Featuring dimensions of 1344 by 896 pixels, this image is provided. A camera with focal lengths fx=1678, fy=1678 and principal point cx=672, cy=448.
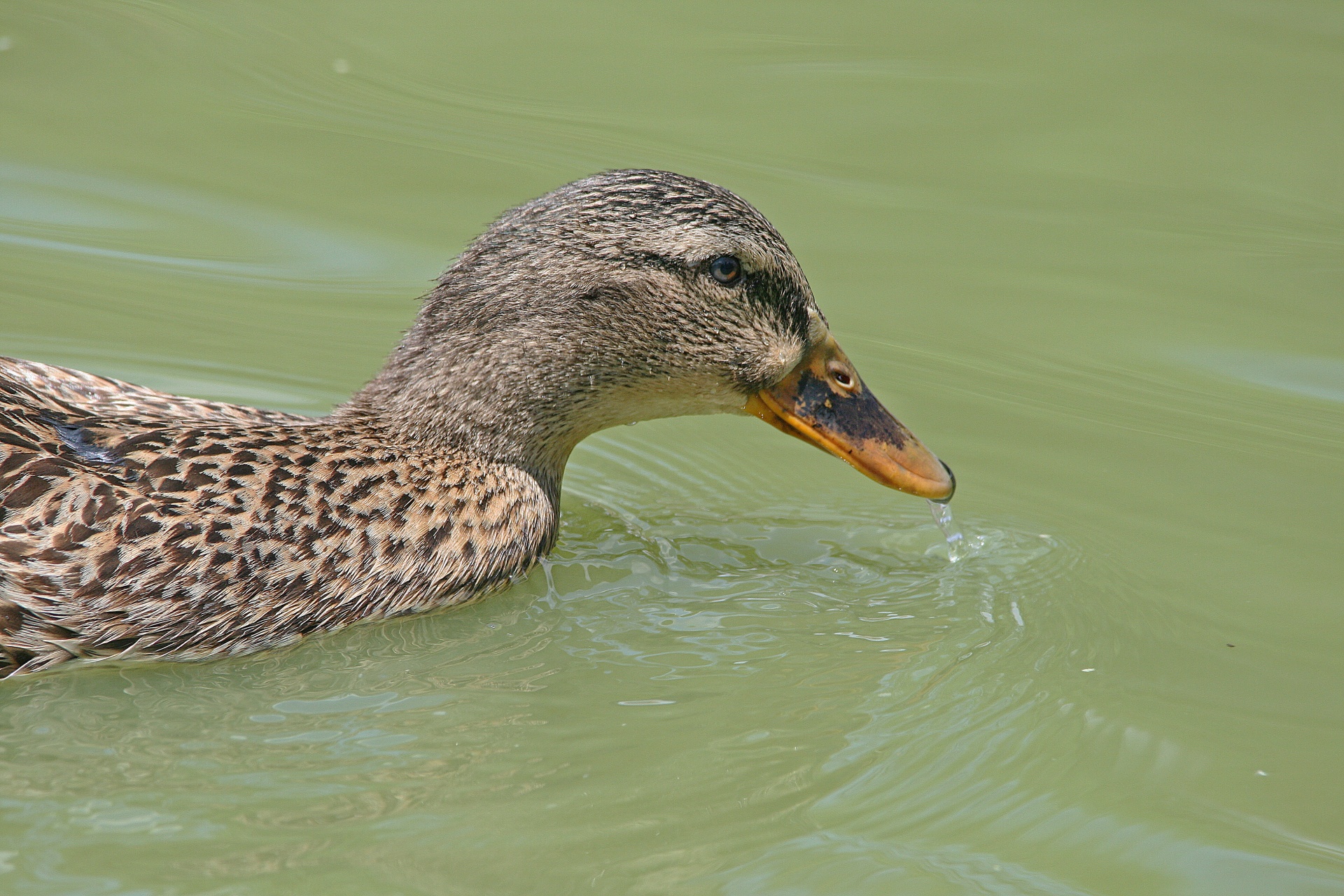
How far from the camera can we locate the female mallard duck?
5.05m

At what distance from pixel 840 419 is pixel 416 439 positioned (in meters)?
1.57

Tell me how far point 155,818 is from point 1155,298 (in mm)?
5837

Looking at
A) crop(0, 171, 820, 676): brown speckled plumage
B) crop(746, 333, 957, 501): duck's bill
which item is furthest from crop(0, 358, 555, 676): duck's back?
crop(746, 333, 957, 501): duck's bill

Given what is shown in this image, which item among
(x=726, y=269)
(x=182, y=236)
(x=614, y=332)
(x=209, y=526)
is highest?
(x=726, y=269)

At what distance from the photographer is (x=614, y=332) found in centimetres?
600

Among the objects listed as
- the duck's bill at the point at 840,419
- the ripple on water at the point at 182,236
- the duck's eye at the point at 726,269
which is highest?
the duck's eye at the point at 726,269

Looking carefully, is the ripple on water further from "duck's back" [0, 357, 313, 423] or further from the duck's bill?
the duck's bill

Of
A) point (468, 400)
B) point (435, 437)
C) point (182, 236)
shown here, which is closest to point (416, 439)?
point (435, 437)

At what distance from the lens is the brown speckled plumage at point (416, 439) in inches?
199

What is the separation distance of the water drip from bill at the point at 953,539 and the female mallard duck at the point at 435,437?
1.03ft

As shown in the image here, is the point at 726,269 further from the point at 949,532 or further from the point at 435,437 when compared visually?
the point at 949,532

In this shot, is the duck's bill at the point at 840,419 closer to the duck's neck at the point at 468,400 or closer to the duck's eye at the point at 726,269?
the duck's eye at the point at 726,269

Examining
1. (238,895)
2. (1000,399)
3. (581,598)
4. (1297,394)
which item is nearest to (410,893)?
(238,895)

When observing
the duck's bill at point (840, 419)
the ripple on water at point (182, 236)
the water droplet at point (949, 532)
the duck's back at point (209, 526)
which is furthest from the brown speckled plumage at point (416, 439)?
the ripple on water at point (182, 236)
